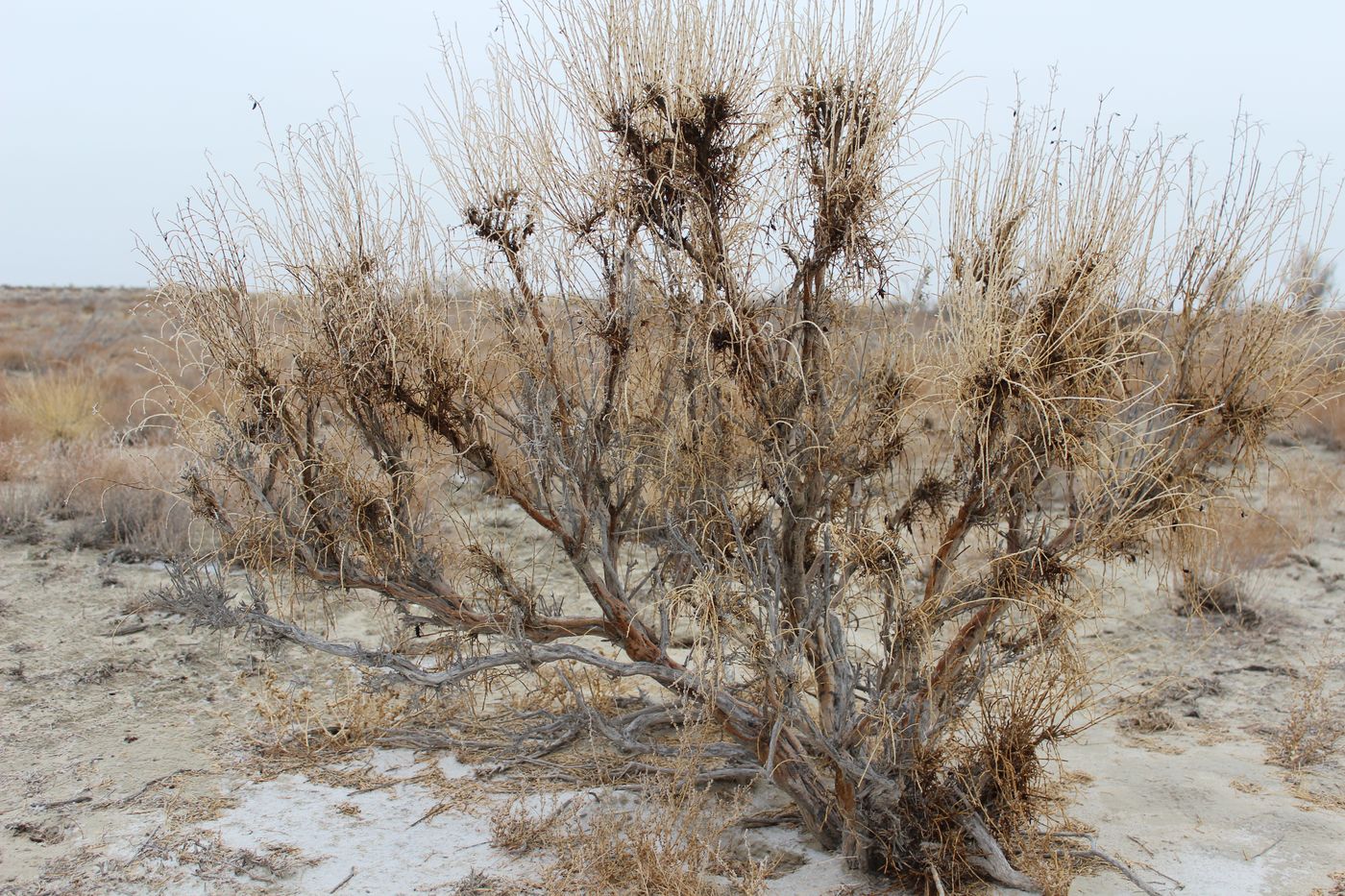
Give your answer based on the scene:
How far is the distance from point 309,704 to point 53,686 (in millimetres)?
1421

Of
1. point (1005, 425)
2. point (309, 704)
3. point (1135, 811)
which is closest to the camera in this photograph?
point (1005, 425)

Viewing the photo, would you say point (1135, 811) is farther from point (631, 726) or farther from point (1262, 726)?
point (631, 726)

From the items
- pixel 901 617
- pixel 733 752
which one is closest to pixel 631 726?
pixel 733 752

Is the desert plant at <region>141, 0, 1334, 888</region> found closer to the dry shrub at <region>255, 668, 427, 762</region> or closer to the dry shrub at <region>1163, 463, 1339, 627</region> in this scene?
the dry shrub at <region>255, 668, 427, 762</region>

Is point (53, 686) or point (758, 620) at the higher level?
point (758, 620)

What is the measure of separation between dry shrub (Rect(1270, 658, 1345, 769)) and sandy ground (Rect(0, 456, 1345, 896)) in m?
0.07

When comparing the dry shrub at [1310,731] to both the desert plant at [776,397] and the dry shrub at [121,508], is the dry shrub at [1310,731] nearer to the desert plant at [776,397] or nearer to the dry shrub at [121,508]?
the desert plant at [776,397]

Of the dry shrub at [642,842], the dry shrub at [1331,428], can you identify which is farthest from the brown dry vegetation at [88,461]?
the dry shrub at [1331,428]

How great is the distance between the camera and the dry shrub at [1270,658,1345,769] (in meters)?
4.60

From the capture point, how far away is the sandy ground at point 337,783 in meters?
3.63

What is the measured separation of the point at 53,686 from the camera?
524cm

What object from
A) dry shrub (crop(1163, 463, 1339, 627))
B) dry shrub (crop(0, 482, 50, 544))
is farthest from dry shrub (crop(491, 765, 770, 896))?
dry shrub (crop(0, 482, 50, 544))

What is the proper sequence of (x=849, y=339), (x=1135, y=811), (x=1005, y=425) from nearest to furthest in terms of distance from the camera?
(x=1005, y=425) < (x=849, y=339) < (x=1135, y=811)

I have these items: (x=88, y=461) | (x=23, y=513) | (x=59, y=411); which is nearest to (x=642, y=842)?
(x=23, y=513)
